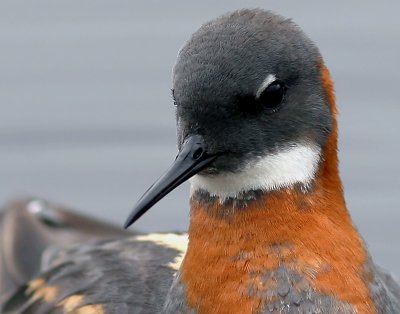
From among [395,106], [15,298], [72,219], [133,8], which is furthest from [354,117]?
[15,298]

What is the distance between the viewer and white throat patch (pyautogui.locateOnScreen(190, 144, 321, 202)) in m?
5.93

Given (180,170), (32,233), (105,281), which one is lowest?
(32,233)

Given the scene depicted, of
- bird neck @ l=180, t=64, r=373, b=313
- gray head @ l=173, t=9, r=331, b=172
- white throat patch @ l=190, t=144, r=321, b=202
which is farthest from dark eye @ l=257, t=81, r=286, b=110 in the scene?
bird neck @ l=180, t=64, r=373, b=313

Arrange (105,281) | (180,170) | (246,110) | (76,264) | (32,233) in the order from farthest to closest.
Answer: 1. (32,233)
2. (76,264)
3. (105,281)
4. (246,110)
5. (180,170)

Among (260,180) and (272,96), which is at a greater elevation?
(272,96)

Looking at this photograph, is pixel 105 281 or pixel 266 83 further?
pixel 105 281

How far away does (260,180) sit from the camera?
19.5 feet

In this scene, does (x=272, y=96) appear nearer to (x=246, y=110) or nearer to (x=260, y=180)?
(x=246, y=110)

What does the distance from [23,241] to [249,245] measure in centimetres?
235

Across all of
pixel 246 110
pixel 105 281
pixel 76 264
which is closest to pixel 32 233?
pixel 76 264

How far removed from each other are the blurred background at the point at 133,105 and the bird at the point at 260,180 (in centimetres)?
341

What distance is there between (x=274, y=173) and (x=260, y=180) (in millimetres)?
70

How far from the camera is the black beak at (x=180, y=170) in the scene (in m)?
5.82

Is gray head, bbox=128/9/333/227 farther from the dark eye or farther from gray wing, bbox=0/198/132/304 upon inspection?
gray wing, bbox=0/198/132/304
